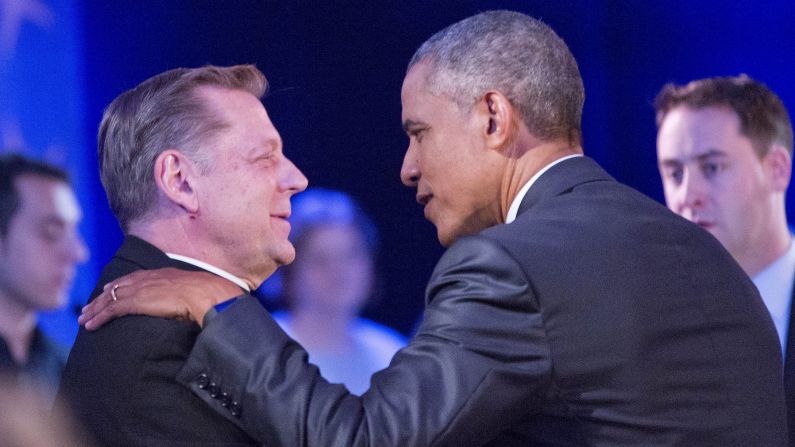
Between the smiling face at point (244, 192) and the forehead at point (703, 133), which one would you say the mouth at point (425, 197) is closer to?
the smiling face at point (244, 192)

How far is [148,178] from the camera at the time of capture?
1.96m

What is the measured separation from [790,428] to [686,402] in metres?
1.04

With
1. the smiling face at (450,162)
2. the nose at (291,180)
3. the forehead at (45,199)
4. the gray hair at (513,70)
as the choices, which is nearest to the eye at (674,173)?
the gray hair at (513,70)

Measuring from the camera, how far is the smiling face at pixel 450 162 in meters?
1.98

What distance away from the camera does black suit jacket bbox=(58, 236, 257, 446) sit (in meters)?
1.68

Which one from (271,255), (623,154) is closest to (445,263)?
(271,255)

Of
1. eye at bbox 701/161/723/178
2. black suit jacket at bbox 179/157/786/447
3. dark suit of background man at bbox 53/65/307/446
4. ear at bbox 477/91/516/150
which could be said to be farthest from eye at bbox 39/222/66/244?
eye at bbox 701/161/723/178

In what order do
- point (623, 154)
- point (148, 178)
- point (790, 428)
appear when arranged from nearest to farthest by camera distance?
point (148, 178)
point (790, 428)
point (623, 154)

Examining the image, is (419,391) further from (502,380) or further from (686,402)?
(686,402)

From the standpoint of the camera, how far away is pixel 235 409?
1662 mm

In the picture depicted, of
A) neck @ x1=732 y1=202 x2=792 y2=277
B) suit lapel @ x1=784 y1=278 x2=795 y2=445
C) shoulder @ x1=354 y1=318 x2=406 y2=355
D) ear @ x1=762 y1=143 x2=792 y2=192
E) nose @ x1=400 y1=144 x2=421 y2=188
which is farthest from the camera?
shoulder @ x1=354 y1=318 x2=406 y2=355

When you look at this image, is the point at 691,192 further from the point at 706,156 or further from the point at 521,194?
the point at 521,194

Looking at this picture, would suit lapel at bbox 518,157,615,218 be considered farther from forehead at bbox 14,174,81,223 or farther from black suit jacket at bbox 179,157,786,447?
forehead at bbox 14,174,81,223

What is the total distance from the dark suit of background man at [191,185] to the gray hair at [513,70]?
37 cm
